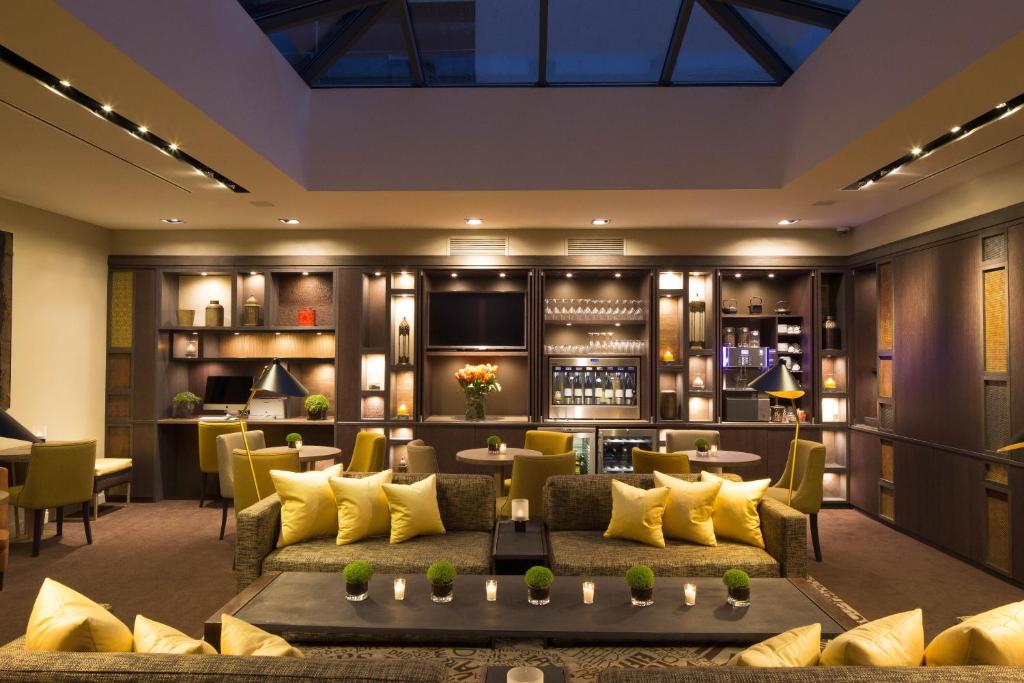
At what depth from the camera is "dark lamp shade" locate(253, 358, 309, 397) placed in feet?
14.3

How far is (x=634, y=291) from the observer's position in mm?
8031

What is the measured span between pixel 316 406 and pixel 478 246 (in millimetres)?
2584

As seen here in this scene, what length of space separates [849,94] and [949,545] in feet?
12.6

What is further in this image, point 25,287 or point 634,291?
point 634,291

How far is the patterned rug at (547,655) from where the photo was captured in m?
2.66

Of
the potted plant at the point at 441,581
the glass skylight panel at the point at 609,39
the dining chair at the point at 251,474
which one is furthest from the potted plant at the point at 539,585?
the glass skylight panel at the point at 609,39

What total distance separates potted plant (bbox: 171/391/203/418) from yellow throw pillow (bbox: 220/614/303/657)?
6.40 metres

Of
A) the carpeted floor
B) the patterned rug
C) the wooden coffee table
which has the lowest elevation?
the carpeted floor

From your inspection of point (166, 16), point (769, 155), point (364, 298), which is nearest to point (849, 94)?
point (769, 155)

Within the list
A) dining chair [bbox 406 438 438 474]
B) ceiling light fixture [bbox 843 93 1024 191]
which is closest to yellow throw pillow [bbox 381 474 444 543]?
dining chair [bbox 406 438 438 474]

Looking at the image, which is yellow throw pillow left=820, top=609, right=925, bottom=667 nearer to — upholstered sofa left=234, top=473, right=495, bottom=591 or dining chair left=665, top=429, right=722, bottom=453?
upholstered sofa left=234, top=473, right=495, bottom=591

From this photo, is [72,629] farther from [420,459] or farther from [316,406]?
[316,406]

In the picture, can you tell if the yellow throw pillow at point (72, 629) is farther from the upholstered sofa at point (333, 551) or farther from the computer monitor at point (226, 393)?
the computer monitor at point (226, 393)

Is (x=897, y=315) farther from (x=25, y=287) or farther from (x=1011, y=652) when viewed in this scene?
(x=25, y=287)
